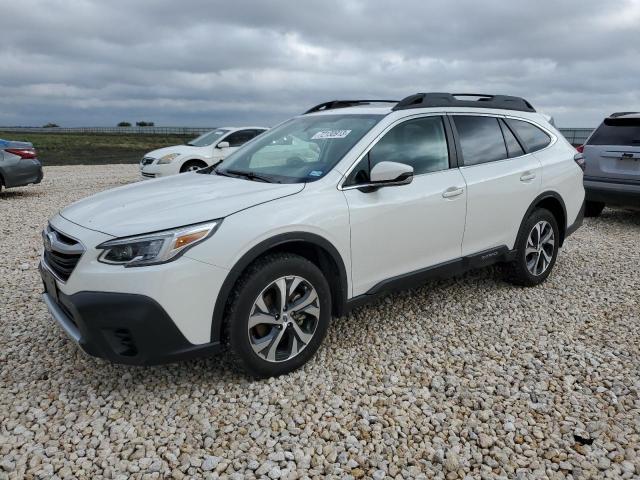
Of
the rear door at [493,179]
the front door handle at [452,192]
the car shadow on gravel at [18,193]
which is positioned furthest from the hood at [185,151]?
the front door handle at [452,192]

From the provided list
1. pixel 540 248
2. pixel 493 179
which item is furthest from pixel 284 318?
pixel 540 248

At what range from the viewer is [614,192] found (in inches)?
293

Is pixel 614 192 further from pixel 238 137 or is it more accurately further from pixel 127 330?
pixel 238 137

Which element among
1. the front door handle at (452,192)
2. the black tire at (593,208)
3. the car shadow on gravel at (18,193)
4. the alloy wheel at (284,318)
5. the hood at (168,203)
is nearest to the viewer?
the hood at (168,203)

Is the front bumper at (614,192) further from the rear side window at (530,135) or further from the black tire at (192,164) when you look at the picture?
the black tire at (192,164)

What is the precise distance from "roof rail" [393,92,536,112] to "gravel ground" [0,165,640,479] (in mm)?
1700

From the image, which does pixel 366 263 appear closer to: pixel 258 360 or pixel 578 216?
pixel 258 360

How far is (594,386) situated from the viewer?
10.6 feet

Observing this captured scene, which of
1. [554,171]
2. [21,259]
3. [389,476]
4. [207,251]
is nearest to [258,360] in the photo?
[207,251]

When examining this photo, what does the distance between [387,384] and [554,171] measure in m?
2.85

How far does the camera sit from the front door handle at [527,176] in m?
4.53

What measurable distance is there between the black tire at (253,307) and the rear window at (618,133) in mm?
6076

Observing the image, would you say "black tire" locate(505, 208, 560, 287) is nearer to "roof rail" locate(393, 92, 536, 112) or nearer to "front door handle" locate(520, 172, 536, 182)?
"front door handle" locate(520, 172, 536, 182)

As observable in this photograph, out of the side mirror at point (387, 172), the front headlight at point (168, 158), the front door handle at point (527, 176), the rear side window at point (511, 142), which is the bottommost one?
the front headlight at point (168, 158)
